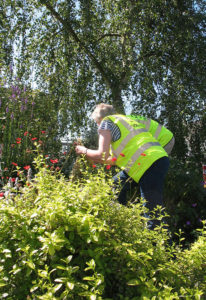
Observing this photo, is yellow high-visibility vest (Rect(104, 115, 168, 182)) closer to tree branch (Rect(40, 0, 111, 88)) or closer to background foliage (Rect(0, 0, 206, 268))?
background foliage (Rect(0, 0, 206, 268))

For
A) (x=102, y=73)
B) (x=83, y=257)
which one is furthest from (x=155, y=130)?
(x=102, y=73)

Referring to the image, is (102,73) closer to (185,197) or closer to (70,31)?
(70,31)

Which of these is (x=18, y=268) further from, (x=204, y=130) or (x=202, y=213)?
(x=204, y=130)

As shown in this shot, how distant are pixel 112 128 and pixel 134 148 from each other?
24 centimetres

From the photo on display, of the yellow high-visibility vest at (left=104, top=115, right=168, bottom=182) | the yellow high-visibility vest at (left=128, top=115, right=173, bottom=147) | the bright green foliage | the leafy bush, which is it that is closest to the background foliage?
the leafy bush

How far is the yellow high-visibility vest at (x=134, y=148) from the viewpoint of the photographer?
2.44m

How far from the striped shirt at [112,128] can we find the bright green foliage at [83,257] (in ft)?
3.80

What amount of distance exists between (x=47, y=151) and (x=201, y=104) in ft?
8.52

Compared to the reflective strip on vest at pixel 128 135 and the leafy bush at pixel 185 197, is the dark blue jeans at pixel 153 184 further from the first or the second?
the leafy bush at pixel 185 197

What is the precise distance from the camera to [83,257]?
4.02ft

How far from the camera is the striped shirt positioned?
2.48 meters

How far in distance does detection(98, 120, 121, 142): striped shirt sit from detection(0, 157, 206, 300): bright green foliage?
116 centimetres

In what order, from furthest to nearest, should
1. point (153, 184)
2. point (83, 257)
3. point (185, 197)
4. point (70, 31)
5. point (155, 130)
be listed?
point (70, 31) < point (185, 197) < point (155, 130) < point (153, 184) < point (83, 257)

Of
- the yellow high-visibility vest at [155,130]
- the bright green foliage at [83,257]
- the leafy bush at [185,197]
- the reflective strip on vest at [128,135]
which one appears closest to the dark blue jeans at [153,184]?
the reflective strip on vest at [128,135]
